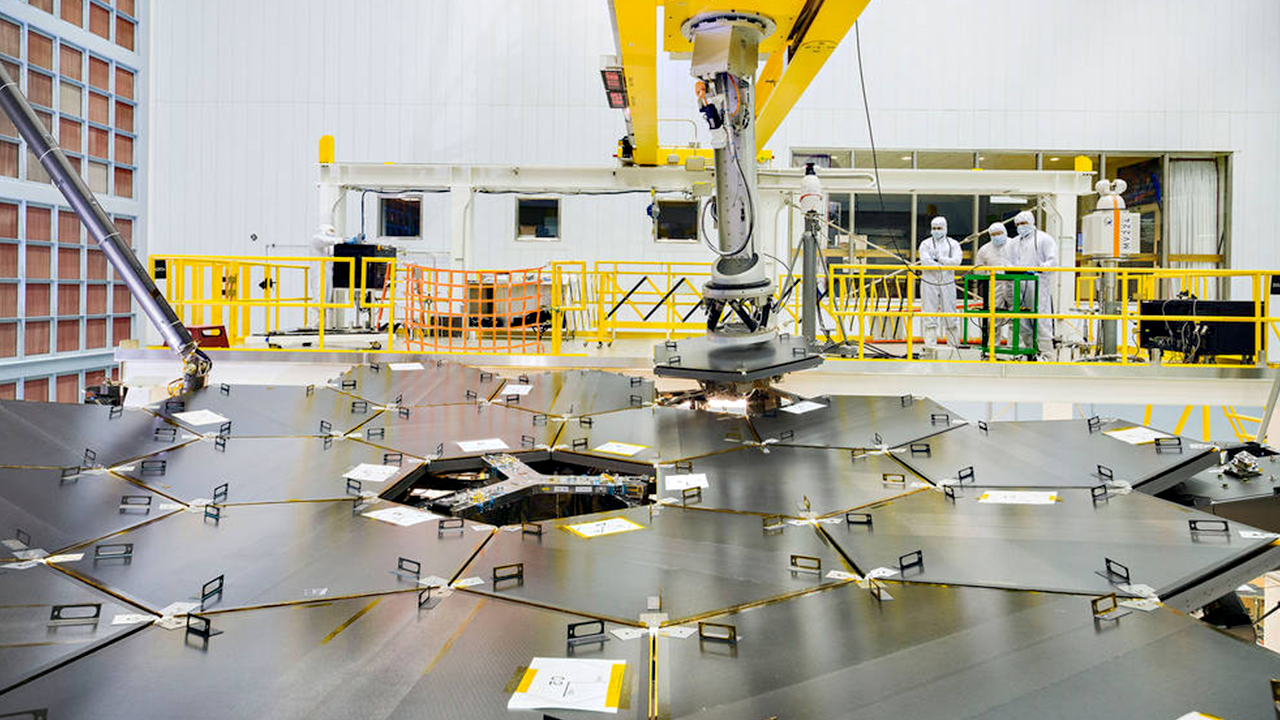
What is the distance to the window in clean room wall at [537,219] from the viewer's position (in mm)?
13125

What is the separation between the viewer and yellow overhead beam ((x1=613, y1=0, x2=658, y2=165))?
11.6 feet

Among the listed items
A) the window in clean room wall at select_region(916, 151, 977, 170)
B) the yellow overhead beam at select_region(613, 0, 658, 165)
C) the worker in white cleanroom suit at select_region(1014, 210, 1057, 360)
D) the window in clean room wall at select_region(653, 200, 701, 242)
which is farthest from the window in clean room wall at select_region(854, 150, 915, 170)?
the yellow overhead beam at select_region(613, 0, 658, 165)

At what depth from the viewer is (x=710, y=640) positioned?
145 cm

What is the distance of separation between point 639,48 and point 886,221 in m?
9.86

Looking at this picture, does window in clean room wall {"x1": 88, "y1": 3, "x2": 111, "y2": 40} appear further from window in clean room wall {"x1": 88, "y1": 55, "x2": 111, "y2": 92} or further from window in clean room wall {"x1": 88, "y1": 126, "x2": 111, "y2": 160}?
window in clean room wall {"x1": 88, "y1": 126, "x2": 111, "y2": 160}

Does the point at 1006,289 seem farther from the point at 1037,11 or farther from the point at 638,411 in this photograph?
the point at 638,411

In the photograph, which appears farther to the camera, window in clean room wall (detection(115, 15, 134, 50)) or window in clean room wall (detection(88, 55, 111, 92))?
window in clean room wall (detection(115, 15, 134, 50))

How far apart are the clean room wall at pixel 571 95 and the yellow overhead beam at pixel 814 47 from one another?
25.5 feet

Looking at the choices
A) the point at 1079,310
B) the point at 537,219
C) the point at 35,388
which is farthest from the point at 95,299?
the point at 1079,310

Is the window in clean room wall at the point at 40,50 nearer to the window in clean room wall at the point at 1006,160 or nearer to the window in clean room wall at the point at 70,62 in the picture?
the window in clean room wall at the point at 70,62

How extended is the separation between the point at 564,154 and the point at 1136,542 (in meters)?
12.1

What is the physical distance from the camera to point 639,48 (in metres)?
4.07

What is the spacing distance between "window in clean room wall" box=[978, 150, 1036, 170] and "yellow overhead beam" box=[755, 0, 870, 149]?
29.8 feet

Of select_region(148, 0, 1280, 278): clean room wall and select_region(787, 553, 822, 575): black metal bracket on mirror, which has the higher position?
select_region(148, 0, 1280, 278): clean room wall
